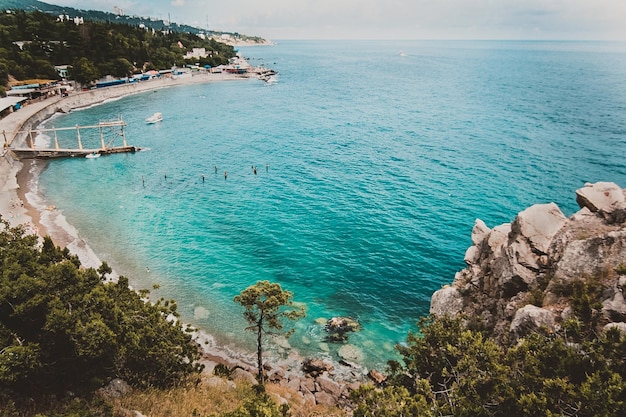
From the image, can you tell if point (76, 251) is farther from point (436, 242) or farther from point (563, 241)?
point (563, 241)

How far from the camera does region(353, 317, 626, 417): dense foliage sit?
15.7 m

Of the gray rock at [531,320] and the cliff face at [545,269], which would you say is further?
the cliff face at [545,269]

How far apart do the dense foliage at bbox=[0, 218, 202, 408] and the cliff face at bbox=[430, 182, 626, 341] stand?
23710 mm

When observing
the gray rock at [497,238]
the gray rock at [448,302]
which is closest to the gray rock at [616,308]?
the gray rock at [497,238]

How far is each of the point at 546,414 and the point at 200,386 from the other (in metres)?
23.7

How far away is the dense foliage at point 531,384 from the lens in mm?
15742

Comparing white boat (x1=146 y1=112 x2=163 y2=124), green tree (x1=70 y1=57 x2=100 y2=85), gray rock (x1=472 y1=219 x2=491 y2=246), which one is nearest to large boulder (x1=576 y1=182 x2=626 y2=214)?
gray rock (x1=472 y1=219 x2=491 y2=246)

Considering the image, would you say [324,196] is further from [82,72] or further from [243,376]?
[82,72]

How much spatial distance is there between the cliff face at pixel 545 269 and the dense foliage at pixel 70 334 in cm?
2371

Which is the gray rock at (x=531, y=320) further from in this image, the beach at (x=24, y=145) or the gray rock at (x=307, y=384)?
the beach at (x=24, y=145)

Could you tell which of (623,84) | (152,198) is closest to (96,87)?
(152,198)

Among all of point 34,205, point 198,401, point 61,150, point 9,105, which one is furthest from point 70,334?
point 9,105

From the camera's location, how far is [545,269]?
2934 centimetres

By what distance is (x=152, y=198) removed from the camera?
7194cm
